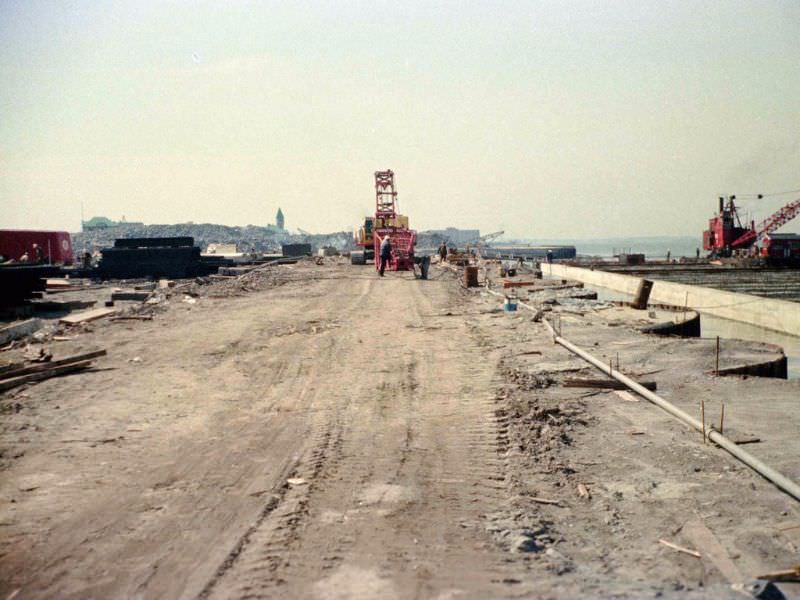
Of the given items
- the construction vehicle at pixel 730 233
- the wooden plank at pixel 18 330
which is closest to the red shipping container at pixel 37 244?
the wooden plank at pixel 18 330

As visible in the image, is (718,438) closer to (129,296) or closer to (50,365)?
(50,365)

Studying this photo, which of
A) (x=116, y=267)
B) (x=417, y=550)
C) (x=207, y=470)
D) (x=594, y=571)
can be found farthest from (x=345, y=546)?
(x=116, y=267)

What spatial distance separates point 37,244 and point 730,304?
2893 centimetres

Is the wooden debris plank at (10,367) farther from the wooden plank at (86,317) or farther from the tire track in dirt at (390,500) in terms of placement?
the wooden plank at (86,317)

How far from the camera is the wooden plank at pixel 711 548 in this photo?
4.28 m

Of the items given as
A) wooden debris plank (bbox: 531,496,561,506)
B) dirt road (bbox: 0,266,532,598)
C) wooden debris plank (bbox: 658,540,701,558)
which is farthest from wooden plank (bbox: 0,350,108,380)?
wooden debris plank (bbox: 658,540,701,558)

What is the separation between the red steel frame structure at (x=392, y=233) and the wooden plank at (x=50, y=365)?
2340cm

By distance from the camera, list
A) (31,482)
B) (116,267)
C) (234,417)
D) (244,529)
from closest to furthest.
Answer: (244,529) → (31,482) → (234,417) → (116,267)

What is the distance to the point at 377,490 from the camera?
5.55 m

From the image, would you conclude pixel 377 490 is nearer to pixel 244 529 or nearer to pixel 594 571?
Answer: pixel 244 529

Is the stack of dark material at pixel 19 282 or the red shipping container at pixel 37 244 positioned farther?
the red shipping container at pixel 37 244

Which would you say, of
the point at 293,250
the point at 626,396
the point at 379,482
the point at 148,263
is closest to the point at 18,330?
the point at 379,482

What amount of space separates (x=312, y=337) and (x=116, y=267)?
22701 millimetres

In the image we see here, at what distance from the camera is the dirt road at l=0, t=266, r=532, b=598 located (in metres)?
4.25
